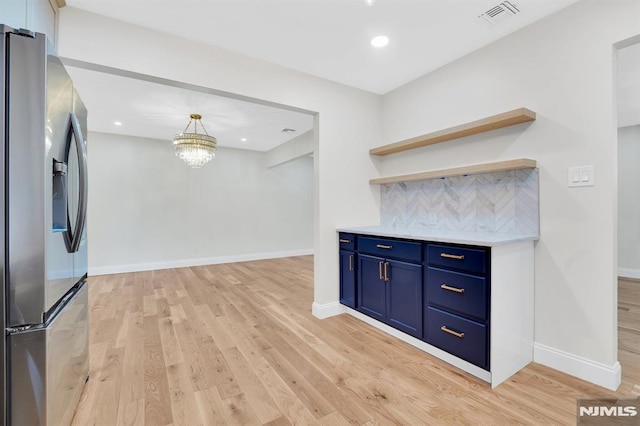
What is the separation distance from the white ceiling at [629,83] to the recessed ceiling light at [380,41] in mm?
1976

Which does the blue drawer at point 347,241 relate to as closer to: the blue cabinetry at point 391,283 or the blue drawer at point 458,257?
the blue cabinetry at point 391,283

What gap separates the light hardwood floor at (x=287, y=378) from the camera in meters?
1.61

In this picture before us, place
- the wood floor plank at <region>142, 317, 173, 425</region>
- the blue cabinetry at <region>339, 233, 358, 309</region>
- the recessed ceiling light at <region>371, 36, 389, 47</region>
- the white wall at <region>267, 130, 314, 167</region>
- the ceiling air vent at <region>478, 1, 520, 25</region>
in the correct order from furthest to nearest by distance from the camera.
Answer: the white wall at <region>267, 130, 314, 167</region>, the blue cabinetry at <region>339, 233, 358, 309</region>, the recessed ceiling light at <region>371, 36, 389, 47</region>, the ceiling air vent at <region>478, 1, 520, 25</region>, the wood floor plank at <region>142, 317, 173, 425</region>

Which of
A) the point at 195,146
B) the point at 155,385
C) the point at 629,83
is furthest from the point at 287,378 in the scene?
the point at 629,83

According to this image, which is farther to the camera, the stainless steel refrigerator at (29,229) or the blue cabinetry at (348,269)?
the blue cabinetry at (348,269)

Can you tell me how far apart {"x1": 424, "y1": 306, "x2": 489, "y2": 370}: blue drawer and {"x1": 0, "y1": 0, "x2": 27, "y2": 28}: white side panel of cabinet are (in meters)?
2.94

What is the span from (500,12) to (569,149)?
3.65 ft

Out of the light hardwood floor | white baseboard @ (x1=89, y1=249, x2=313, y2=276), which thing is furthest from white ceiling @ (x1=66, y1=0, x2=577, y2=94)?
white baseboard @ (x1=89, y1=249, x2=313, y2=276)

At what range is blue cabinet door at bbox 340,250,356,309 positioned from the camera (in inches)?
118

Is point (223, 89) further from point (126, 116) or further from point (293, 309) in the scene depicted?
point (126, 116)

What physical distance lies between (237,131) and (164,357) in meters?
3.91

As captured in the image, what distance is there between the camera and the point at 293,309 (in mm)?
3326

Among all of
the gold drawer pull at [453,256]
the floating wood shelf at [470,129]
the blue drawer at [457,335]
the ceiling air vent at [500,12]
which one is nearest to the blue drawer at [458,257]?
the gold drawer pull at [453,256]

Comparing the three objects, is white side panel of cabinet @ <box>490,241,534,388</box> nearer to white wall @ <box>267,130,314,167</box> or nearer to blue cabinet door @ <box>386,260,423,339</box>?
blue cabinet door @ <box>386,260,423,339</box>
